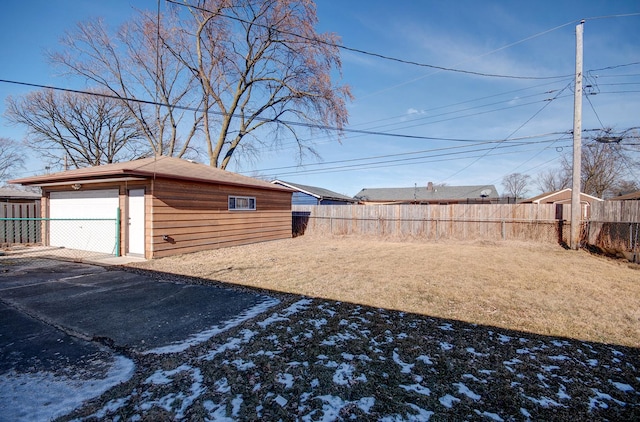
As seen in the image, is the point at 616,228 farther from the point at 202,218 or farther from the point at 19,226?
the point at 19,226

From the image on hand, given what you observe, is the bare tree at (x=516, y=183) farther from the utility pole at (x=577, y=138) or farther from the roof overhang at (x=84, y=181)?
the roof overhang at (x=84, y=181)

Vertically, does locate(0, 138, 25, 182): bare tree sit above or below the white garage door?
above

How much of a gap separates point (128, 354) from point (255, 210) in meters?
9.64

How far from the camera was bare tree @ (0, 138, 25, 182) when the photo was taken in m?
30.1

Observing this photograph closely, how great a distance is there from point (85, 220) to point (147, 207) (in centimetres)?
247

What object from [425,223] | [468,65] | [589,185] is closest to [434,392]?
[468,65]

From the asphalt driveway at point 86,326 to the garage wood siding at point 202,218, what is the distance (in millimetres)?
2367

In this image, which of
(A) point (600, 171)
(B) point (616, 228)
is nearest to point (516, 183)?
(A) point (600, 171)

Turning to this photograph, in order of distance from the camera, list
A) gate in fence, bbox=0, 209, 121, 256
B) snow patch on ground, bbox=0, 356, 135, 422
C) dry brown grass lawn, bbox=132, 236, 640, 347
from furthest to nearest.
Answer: gate in fence, bbox=0, 209, 121, 256 → dry brown grass lawn, bbox=132, 236, 640, 347 → snow patch on ground, bbox=0, 356, 135, 422

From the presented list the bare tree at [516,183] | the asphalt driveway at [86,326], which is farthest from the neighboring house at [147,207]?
the bare tree at [516,183]

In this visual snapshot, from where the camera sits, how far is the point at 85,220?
890 cm

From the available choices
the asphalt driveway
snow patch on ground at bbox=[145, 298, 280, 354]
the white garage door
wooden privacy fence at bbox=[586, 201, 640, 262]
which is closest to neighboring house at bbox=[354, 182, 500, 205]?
wooden privacy fence at bbox=[586, 201, 640, 262]

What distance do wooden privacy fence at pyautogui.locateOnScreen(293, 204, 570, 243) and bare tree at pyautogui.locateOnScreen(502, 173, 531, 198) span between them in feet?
138

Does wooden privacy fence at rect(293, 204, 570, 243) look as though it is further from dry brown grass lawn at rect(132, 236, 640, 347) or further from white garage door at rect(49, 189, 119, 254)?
white garage door at rect(49, 189, 119, 254)
